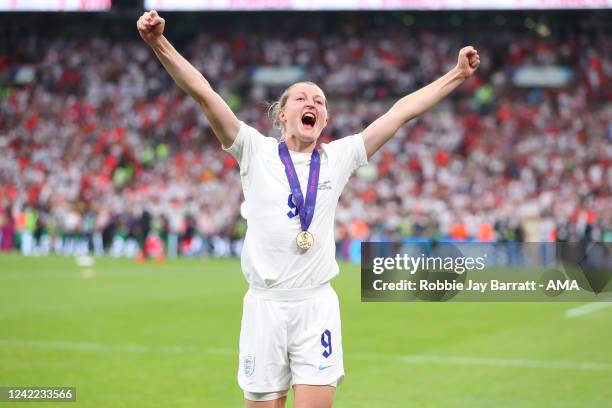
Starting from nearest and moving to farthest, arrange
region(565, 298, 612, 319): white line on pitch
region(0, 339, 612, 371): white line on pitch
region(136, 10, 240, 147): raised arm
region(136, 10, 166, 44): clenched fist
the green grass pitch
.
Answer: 1. region(136, 10, 166, 44): clenched fist
2. region(136, 10, 240, 147): raised arm
3. the green grass pitch
4. region(0, 339, 612, 371): white line on pitch
5. region(565, 298, 612, 319): white line on pitch

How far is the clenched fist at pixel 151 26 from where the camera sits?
4.72 m

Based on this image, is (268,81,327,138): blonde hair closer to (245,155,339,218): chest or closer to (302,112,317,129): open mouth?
(302,112,317,129): open mouth

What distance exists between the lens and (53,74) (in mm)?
38438

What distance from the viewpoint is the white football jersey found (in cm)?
497

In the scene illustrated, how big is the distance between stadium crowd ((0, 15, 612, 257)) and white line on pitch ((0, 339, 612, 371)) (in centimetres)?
1584

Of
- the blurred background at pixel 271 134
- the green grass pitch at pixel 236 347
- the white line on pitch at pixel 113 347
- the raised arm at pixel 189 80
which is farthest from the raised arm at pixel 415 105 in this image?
the white line on pitch at pixel 113 347

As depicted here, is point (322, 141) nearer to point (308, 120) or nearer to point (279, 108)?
point (279, 108)

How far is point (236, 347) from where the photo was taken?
11.9 metres

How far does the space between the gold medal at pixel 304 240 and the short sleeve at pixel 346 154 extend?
46cm

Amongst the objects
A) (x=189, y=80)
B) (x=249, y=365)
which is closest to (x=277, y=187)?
(x=189, y=80)

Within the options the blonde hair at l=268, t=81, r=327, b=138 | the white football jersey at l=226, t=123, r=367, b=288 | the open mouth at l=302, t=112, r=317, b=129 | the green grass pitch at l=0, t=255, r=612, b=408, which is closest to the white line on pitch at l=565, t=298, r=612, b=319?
the green grass pitch at l=0, t=255, r=612, b=408

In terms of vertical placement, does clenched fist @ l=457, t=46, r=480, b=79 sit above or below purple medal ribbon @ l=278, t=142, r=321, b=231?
above

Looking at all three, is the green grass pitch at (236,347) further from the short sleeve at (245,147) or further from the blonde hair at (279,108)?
the short sleeve at (245,147)

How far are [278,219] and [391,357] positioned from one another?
22.2 ft
